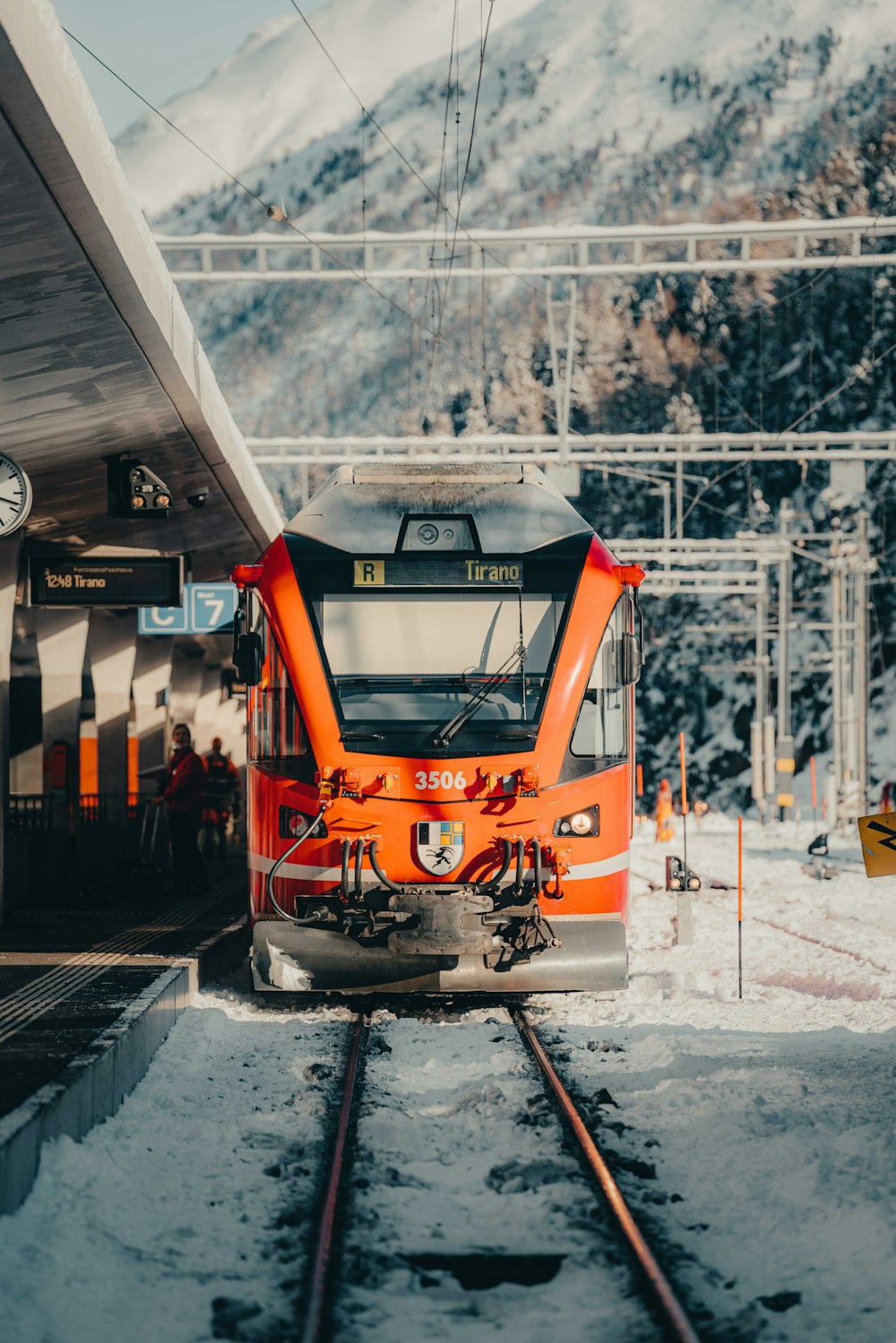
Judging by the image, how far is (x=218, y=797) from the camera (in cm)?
2783

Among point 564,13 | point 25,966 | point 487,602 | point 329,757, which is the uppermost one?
point 564,13

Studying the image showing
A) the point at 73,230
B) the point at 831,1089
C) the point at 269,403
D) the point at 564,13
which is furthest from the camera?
the point at 564,13

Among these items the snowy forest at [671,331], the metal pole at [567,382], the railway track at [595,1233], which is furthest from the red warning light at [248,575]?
the metal pole at [567,382]

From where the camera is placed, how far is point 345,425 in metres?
118

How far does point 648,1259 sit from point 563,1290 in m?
0.30

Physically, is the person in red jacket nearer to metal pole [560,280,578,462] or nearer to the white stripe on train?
the white stripe on train

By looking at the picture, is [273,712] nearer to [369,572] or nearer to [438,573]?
[369,572]

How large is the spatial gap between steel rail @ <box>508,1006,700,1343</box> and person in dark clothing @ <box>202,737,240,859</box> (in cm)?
1850

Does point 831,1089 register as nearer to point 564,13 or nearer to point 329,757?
point 329,757

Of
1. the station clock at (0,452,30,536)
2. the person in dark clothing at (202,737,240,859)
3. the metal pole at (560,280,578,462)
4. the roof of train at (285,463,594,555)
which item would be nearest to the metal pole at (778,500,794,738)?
the person in dark clothing at (202,737,240,859)

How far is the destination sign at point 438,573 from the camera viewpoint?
10836mm

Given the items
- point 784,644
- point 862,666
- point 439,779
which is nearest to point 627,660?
point 439,779

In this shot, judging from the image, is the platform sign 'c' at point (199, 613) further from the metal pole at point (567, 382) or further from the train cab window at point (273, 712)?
the train cab window at point (273, 712)

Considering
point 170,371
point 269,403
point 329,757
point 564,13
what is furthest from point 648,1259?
point 564,13
